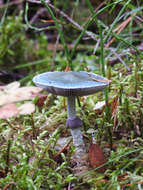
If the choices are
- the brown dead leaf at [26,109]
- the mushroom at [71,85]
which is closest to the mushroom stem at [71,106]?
the mushroom at [71,85]

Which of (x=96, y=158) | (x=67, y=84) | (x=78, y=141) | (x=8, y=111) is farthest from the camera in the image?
(x=78, y=141)

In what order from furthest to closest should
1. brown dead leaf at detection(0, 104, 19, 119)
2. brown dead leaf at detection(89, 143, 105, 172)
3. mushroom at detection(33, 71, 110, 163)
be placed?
brown dead leaf at detection(89, 143, 105, 172) < mushroom at detection(33, 71, 110, 163) < brown dead leaf at detection(0, 104, 19, 119)

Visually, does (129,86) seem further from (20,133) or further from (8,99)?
(8,99)

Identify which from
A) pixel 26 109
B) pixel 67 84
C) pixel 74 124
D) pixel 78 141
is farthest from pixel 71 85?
pixel 78 141

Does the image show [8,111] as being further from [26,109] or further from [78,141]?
[78,141]

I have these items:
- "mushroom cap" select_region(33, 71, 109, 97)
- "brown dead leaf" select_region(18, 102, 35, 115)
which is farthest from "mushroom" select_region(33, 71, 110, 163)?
"brown dead leaf" select_region(18, 102, 35, 115)

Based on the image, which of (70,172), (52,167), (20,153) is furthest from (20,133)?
(70,172)

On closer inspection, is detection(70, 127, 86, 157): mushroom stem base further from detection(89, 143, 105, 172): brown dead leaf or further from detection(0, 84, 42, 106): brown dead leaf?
detection(0, 84, 42, 106): brown dead leaf

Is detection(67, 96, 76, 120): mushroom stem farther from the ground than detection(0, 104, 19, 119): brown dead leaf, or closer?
closer
